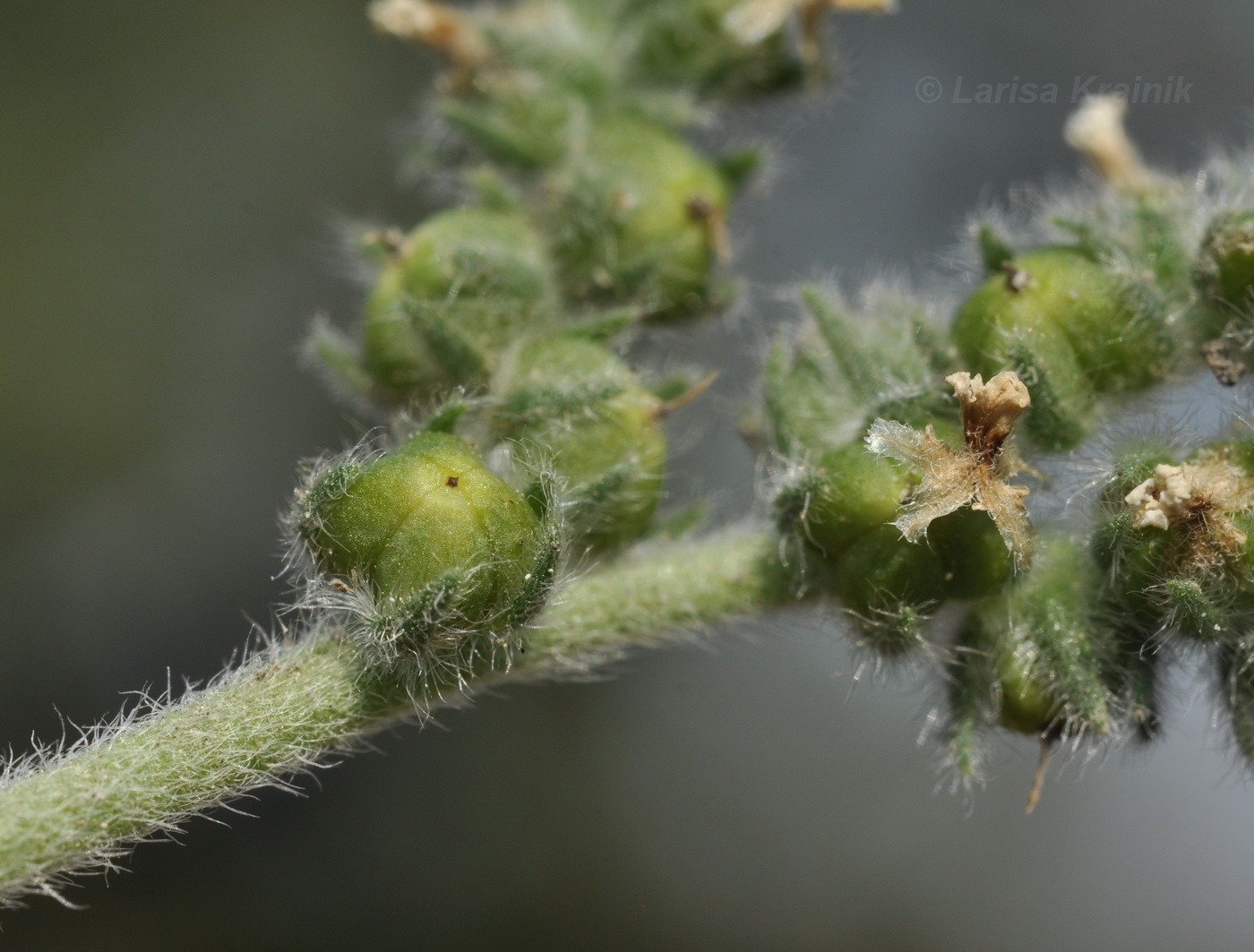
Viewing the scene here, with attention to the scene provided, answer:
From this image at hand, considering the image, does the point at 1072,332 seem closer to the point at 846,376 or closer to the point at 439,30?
the point at 846,376

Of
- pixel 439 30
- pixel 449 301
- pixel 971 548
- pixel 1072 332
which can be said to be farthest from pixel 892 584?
pixel 439 30

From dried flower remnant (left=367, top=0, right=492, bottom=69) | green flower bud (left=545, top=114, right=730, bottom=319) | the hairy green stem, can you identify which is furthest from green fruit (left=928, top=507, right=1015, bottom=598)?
dried flower remnant (left=367, top=0, right=492, bottom=69)

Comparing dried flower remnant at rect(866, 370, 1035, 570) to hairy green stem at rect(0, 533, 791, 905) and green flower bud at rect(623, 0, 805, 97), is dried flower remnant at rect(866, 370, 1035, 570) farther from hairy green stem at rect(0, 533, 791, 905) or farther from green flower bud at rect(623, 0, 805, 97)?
green flower bud at rect(623, 0, 805, 97)

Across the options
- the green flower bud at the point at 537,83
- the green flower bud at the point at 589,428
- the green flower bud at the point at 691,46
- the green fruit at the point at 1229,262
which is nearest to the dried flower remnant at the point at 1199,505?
the green fruit at the point at 1229,262

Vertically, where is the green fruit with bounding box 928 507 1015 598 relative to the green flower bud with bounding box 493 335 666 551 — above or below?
below

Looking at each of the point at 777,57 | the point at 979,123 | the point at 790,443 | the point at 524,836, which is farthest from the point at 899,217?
the point at 790,443

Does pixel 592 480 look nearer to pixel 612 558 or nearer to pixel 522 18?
pixel 612 558
